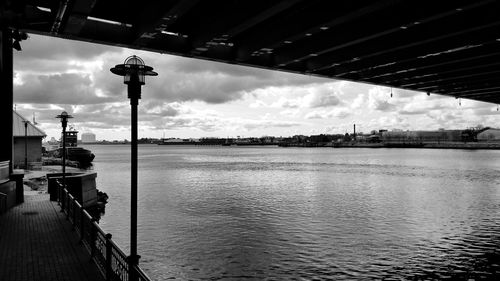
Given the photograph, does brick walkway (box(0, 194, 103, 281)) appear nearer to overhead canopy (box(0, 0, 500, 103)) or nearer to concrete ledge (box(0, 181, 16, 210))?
concrete ledge (box(0, 181, 16, 210))

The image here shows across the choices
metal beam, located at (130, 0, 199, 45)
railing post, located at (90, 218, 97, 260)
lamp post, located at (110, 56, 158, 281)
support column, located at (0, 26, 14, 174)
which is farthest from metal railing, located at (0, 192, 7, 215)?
lamp post, located at (110, 56, 158, 281)

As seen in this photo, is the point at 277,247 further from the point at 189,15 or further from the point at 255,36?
the point at 189,15

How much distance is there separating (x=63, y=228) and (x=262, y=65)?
10.3 m

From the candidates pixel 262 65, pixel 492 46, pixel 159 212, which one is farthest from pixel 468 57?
pixel 159 212

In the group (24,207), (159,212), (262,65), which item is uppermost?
(262,65)

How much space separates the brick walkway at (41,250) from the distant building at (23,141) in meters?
45.6

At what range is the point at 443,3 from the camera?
10250mm

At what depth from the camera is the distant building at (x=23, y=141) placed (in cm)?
5741

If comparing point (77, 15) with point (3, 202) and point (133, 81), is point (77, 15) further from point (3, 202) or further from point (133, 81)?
point (3, 202)

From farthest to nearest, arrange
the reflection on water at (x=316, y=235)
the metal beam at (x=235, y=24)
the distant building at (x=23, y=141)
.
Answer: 1. the distant building at (x=23, y=141)
2. the reflection on water at (x=316, y=235)
3. the metal beam at (x=235, y=24)

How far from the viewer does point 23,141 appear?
59656mm

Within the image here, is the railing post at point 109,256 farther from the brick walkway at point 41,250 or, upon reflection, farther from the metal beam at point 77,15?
the metal beam at point 77,15

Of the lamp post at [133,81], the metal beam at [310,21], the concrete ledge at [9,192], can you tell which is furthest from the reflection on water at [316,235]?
the metal beam at [310,21]

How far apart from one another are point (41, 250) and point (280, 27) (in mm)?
10133
